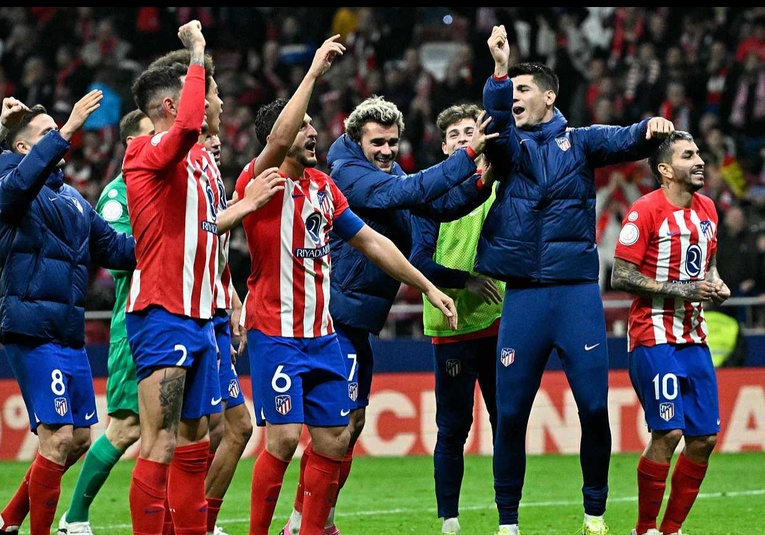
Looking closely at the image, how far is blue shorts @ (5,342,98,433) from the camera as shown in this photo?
6629 mm

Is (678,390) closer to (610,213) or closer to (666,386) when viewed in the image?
(666,386)

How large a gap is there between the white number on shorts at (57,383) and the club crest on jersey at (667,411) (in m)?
3.37

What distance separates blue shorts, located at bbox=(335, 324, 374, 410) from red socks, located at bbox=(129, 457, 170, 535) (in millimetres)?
1844

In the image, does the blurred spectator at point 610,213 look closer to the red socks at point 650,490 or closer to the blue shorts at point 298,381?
the red socks at point 650,490

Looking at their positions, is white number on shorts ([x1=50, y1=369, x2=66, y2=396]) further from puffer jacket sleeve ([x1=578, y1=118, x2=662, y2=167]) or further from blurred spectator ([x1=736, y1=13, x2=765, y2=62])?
blurred spectator ([x1=736, y1=13, x2=765, y2=62])

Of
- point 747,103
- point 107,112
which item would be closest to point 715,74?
point 747,103

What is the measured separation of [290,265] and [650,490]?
8.23ft

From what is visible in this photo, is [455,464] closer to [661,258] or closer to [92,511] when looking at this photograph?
[661,258]

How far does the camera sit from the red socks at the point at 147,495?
214 inches

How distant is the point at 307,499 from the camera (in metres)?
6.27

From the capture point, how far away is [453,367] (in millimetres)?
7734

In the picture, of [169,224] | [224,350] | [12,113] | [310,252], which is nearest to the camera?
[169,224]

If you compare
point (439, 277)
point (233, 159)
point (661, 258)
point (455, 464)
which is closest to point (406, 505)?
point (455, 464)

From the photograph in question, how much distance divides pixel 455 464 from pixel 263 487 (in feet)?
5.77
